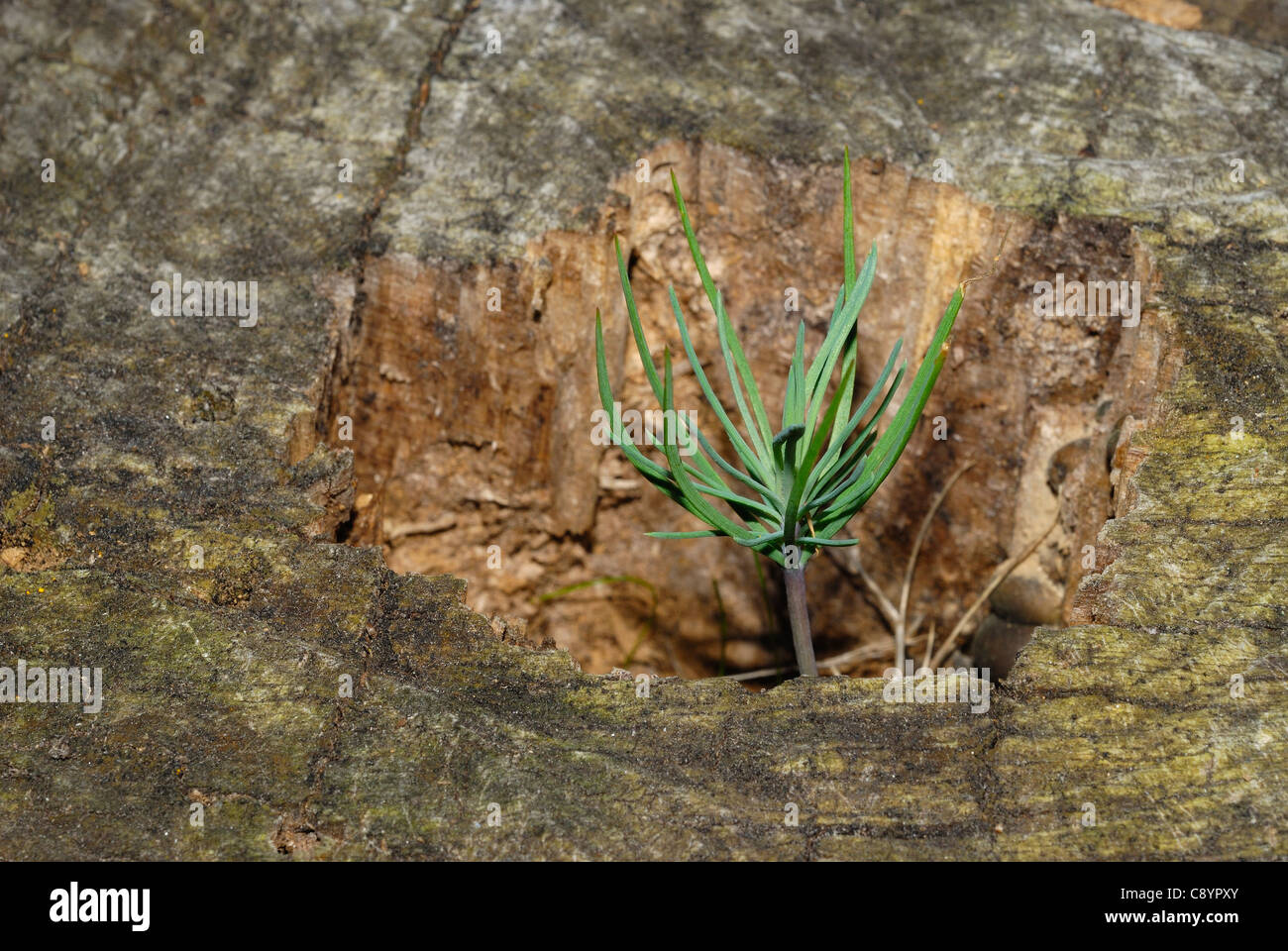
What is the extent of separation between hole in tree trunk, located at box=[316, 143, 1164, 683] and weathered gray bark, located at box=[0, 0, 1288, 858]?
92mm

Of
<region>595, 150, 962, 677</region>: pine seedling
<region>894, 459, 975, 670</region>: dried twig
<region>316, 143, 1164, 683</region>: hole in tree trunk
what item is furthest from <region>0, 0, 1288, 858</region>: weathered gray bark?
<region>894, 459, 975, 670</region>: dried twig

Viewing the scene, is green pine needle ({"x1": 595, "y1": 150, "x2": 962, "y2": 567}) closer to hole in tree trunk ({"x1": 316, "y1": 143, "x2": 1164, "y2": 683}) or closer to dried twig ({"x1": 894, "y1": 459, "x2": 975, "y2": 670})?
hole in tree trunk ({"x1": 316, "y1": 143, "x2": 1164, "y2": 683})

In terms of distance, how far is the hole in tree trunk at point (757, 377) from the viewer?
2631mm

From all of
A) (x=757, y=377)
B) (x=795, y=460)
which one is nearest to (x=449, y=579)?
(x=795, y=460)

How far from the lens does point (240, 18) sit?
2.94 metres

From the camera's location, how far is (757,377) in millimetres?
3094

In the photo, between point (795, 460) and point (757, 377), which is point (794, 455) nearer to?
point (795, 460)

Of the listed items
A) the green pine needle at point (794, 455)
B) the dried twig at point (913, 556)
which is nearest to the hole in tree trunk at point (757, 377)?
the dried twig at point (913, 556)

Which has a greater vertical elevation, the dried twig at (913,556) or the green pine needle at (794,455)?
the green pine needle at (794,455)

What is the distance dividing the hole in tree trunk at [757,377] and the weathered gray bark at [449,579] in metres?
0.09

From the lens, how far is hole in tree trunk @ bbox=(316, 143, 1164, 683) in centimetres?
263

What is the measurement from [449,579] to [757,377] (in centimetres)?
131

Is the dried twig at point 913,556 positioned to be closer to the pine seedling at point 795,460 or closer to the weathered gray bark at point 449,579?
the weathered gray bark at point 449,579

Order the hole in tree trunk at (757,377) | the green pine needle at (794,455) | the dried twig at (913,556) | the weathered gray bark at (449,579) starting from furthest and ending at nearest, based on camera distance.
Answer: the dried twig at (913,556) → the hole in tree trunk at (757,377) → the green pine needle at (794,455) → the weathered gray bark at (449,579)
